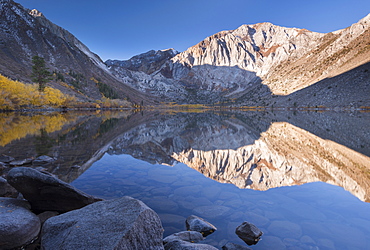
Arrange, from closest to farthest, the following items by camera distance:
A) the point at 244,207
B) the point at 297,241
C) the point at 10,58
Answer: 1. the point at 297,241
2. the point at 244,207
3. the point at 10,58

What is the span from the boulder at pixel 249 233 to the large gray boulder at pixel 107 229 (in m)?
→ 3.00

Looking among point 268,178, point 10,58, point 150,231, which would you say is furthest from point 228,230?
point 10,58

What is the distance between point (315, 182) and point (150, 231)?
10474 millimetres

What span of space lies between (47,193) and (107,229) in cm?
452

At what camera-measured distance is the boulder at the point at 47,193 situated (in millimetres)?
6980

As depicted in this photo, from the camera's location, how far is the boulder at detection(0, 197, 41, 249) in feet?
16.3

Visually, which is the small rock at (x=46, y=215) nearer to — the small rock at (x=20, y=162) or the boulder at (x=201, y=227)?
the boulder at (x=201, y=227)

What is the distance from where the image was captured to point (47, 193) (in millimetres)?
7066

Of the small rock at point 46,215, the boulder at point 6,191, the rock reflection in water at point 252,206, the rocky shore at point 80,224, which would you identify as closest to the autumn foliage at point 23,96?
the boulder at point 6,191

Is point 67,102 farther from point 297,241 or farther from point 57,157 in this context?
point 297,241

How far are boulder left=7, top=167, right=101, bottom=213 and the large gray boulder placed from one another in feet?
7.37

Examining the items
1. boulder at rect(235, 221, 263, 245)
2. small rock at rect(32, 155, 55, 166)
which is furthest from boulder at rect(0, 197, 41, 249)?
small rock at rect(32, 155, 55, 166)

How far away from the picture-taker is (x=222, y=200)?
9148mm

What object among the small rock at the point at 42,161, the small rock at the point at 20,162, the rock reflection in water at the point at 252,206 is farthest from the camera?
the small rock at the point at 42,161
